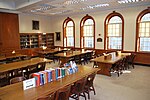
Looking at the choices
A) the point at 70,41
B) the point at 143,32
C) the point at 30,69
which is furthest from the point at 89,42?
the point at 30,69

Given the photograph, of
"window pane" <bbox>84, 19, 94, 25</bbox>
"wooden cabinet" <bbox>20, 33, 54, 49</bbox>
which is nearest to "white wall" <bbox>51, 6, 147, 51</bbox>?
"window pane" <bbox>84, 19, 94, 25</bbox>

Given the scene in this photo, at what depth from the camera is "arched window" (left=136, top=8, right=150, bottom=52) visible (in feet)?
26.5

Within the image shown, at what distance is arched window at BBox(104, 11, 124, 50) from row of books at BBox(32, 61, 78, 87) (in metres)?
6.23

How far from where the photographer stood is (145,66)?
26.5 feet

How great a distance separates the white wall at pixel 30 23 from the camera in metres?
10.3

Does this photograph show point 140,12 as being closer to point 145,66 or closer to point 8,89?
point 145,66

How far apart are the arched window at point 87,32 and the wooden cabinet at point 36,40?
10.1 feet

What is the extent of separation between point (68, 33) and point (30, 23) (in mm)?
3075

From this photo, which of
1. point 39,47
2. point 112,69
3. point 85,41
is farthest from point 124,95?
point 39,47

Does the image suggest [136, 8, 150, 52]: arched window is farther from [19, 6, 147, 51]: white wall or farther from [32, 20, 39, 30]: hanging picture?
[32, 20, 39, 30]: hanging picture

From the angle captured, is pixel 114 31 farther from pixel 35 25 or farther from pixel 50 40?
pixel 35 25

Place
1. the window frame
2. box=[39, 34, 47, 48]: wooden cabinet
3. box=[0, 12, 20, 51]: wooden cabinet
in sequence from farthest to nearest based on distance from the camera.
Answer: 1. box=[39, 34, 47, 48]: wooden cabinet
2. box=[0, 12, 20, 51]: wooden cabinet
3. the window frame

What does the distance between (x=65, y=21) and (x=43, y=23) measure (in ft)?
6.11

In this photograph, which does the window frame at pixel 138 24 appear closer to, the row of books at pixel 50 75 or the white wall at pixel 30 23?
the row of books at pixel 50 75
